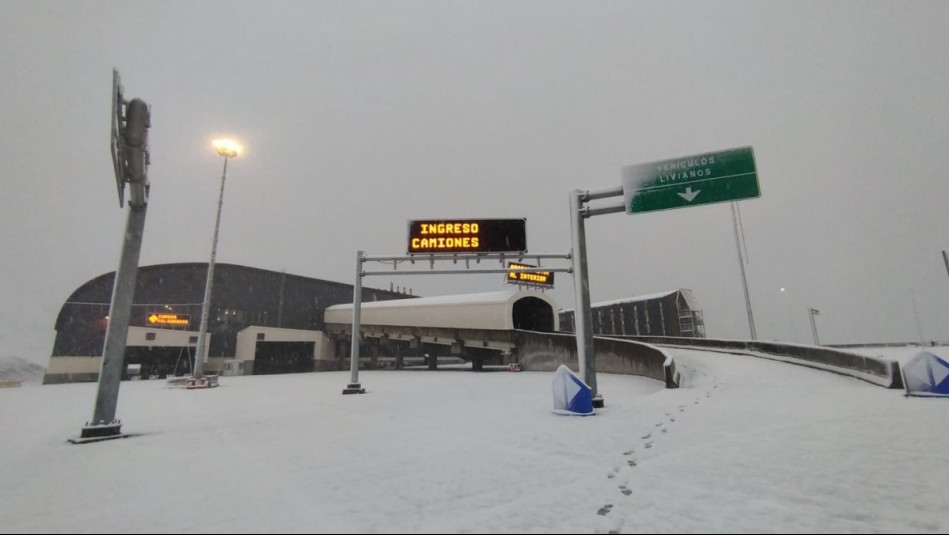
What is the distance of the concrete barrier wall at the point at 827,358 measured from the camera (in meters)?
9.82

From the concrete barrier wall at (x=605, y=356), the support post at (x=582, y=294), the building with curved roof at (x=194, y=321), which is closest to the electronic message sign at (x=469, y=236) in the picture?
the support post at (x=582, y=294)

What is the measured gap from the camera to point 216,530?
9.04 ft

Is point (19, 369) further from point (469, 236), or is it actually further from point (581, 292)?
point (581, 292)

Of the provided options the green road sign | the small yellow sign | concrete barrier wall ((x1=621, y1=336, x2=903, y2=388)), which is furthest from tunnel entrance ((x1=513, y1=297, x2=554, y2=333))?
the small yellow sign

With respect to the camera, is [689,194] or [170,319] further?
[170,319]

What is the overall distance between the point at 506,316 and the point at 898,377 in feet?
60.3

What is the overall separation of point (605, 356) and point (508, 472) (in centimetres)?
1638

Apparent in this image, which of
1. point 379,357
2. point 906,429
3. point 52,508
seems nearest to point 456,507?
point 52,508

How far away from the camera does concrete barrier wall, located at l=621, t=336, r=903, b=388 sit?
9820 millimetres

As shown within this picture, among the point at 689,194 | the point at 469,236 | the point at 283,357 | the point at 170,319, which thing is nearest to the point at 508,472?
the point at 689,194

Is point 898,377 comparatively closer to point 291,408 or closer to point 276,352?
point 291,408

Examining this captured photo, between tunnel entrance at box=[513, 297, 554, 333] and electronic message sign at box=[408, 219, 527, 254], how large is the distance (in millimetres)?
15455

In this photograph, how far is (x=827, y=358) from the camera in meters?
13.4

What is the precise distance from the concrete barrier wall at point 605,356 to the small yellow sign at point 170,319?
92.5 feet
